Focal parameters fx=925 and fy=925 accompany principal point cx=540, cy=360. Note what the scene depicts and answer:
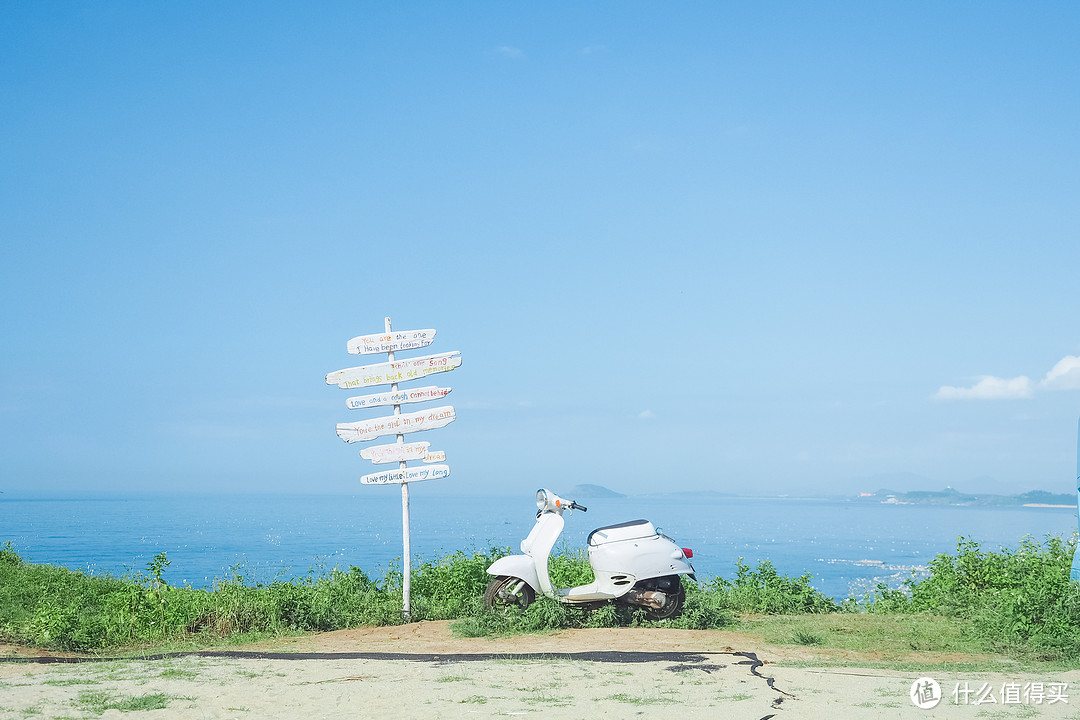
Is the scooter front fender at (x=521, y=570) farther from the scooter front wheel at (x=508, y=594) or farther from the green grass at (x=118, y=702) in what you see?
the green grass at (x=118, y=702)

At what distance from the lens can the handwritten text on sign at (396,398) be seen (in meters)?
10.8

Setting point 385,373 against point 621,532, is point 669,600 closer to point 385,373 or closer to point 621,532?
point 621,532

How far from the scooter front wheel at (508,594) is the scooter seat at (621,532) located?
846mm

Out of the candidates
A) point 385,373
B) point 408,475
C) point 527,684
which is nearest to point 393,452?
point 408,475

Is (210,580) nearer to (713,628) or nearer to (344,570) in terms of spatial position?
(344,570)

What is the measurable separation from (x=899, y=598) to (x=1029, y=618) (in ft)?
12.9

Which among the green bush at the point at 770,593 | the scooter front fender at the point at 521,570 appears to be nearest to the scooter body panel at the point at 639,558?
the scooter front fender at the point at 521,570

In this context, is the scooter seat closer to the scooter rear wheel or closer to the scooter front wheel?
the scooter rear wheel

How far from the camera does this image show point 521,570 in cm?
947

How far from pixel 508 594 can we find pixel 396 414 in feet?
8.50

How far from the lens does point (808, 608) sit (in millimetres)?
11242

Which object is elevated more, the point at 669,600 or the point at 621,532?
the point at 621,532

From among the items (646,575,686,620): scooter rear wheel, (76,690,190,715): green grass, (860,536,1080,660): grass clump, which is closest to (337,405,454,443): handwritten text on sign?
(646,575,686,620): scooter rear wheel

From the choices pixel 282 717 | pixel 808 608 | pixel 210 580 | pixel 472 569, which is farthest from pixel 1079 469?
pixel 210 580
